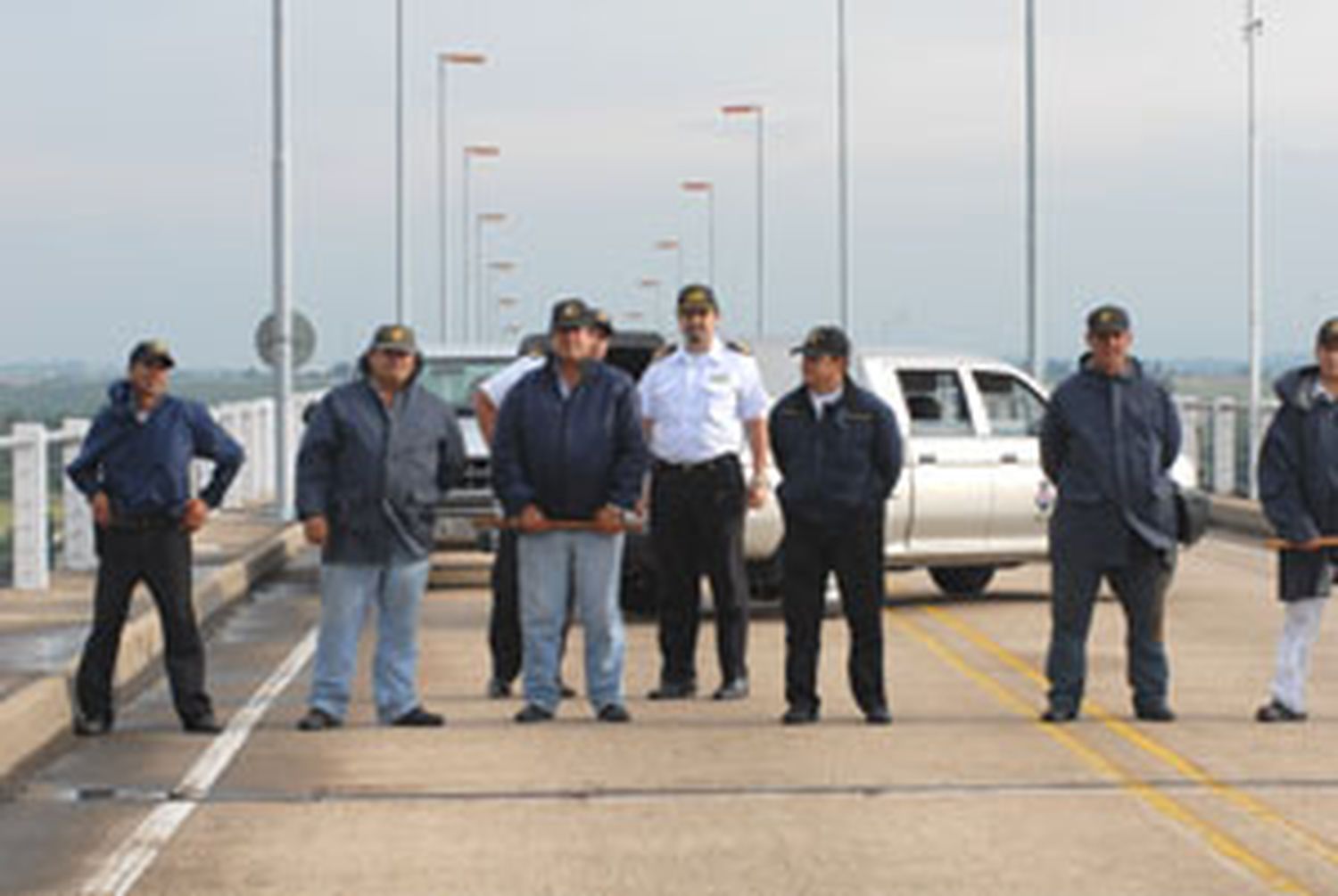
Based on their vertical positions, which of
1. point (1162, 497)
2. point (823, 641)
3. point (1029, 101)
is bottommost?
point (823, 641)

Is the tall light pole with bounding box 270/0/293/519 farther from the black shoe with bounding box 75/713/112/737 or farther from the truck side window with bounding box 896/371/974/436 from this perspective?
the black shoe with bounding box 75/713/112/737

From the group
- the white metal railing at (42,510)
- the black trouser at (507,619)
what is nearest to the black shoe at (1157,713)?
the black trouser at (507,619)

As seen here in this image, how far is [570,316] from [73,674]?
2.88 meters

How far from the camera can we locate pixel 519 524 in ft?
46.0

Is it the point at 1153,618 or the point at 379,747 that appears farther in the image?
the point at 1153,618

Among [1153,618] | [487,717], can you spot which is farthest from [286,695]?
[1153,618]

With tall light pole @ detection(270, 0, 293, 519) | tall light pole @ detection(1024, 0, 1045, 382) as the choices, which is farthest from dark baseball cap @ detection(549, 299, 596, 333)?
tall light pole @ detection(1024, 0, 1045, 382)

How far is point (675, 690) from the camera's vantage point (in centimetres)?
1519

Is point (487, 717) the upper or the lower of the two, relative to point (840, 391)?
lower

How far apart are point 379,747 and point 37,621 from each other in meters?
5.59

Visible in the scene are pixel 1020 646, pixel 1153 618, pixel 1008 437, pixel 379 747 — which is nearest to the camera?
pixel 379 747

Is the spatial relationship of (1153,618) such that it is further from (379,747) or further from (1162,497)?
(379,747)

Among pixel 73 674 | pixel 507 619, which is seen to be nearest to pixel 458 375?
pixel 507 619

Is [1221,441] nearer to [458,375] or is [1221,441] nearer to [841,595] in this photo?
[458,375]
